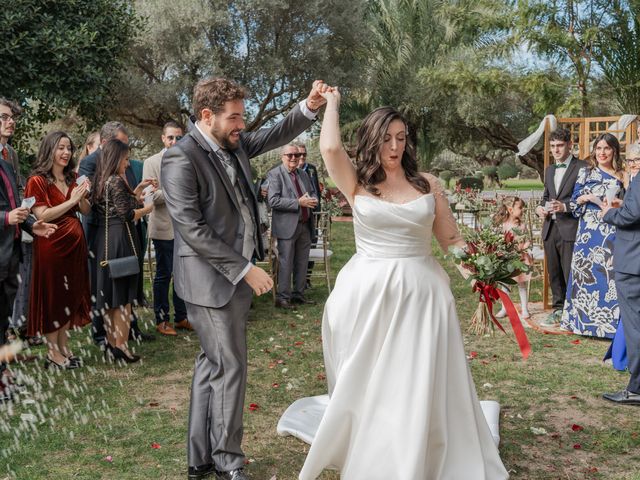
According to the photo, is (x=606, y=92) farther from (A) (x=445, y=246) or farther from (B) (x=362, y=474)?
(B) (x=362, y=474)

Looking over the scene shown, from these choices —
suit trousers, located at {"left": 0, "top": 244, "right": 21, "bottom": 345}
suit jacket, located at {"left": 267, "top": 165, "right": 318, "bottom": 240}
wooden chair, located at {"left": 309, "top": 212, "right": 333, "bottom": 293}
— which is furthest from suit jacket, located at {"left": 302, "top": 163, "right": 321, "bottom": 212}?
suit trousers, located at {"left": 0, "top": 244, "right": 21, "bottom": 345}

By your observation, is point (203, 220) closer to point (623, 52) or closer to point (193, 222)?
point (193, 222)

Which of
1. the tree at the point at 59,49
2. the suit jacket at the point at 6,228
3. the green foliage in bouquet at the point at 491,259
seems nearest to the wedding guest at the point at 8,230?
the suit jacket at the point at 6,228

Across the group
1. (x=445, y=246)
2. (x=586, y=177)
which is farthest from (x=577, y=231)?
(x=445, y=246)

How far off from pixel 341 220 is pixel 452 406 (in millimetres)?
21845

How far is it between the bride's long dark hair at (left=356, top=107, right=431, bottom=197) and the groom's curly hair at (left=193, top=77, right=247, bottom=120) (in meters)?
0.80

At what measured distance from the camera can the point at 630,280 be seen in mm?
5512

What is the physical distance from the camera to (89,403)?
218 inches

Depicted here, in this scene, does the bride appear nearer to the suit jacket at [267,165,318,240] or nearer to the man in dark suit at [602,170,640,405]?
the man in dark suit at [602,170,640,405]

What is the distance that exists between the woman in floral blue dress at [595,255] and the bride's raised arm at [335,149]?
14.5 ft

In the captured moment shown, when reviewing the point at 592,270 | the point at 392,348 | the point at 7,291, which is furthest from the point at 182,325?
the point at 592,270

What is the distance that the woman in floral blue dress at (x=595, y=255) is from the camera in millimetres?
7676

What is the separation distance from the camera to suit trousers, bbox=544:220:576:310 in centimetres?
850

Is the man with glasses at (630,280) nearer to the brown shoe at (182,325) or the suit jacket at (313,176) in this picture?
the brown shoe at (182,325)
